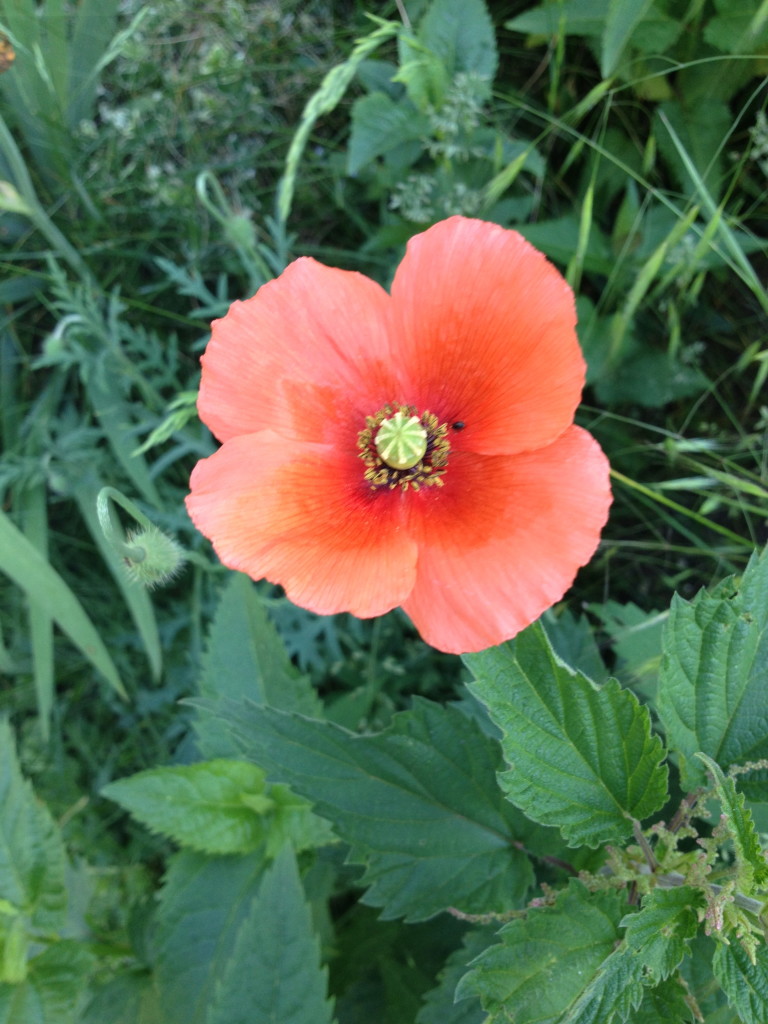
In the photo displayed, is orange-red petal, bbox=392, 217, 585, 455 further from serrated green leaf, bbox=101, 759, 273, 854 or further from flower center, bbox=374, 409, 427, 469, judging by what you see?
serrated green leaf, bbox=101, 759, 273, 854

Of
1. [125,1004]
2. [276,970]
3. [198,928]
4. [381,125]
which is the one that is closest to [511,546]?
[276,970]

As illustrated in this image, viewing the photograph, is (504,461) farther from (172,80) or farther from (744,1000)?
(172,80)

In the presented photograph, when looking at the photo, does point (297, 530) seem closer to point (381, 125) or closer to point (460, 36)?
point (381, 125)

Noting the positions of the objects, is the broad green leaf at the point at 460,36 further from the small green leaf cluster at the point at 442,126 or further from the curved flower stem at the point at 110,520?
the curved flower stem at the point at 110,520

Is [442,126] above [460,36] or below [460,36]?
below

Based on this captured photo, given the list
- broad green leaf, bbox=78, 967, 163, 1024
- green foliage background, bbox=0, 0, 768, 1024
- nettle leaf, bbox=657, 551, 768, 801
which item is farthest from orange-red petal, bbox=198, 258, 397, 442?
broad green leaf, bbox=78, 967, 163, 1024

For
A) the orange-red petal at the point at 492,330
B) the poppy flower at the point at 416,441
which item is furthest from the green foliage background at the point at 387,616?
the orange-red petal at the point at 492,330

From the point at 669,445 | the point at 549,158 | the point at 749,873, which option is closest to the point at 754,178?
the point at 549,158
